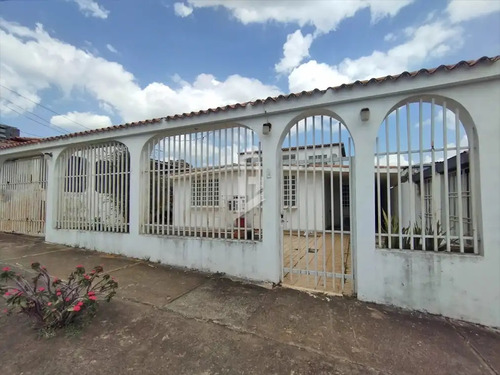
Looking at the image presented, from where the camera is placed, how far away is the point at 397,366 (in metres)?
2.45

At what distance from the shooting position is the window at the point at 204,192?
5.26 meters

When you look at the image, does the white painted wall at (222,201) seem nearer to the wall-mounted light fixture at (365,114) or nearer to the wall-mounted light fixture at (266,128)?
the wall-mounted light fixture at (266,128)

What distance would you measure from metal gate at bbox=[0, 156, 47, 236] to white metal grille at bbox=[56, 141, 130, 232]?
153cm

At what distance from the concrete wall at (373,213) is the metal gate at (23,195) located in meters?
6.02

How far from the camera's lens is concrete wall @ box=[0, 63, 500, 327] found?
329 centimetres

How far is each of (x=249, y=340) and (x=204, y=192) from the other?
3.25 metres

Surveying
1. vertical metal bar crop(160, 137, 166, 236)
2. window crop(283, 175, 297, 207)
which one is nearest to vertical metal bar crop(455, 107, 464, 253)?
window crop(283, 175, 297, 207)

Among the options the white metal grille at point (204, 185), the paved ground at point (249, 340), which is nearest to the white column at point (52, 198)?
the white metal grille at point (204, 185)

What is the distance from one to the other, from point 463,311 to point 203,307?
3.55 m

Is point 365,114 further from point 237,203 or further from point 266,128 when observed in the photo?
point 237,203

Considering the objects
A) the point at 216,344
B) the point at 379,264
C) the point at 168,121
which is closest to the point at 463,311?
the point at 379,264

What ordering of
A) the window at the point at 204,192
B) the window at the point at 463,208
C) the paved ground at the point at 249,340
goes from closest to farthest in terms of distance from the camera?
the paved ground at the point at 249,340
the window at the point at 463,208
the window at the point at 204,192

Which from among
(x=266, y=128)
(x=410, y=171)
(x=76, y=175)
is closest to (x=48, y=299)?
(x=266, y=128)

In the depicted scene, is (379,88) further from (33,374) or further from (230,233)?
(33,374)
